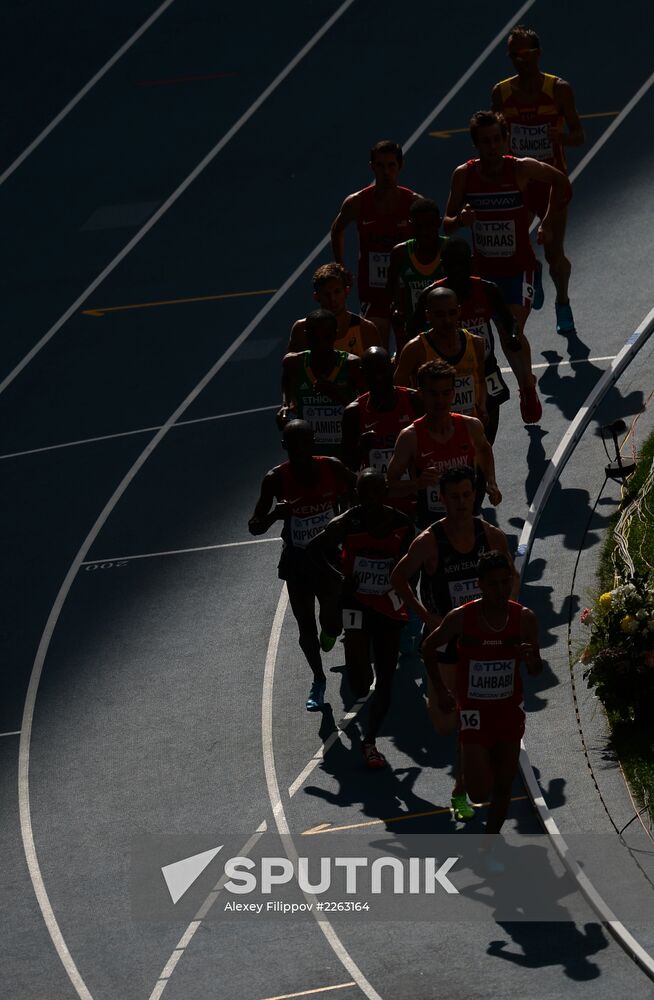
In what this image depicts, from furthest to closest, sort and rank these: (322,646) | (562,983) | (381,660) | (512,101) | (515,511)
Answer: (512,101), (515,511), (322,646), (381,660), (562,983)

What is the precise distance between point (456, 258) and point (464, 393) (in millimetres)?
1018

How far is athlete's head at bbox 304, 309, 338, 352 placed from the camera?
570 inches

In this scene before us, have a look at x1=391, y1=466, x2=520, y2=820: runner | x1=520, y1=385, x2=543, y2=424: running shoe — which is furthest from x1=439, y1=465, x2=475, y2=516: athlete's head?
x1=520, y1=385, x2=543, y2=424: running shoe

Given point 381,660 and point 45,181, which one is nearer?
point 381,660

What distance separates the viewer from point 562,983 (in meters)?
11.2

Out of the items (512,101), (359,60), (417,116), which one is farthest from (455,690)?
(359,60)

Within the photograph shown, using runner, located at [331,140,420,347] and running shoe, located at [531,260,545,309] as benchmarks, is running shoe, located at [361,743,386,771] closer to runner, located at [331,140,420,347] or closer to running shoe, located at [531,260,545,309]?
runner, located at [331,140,420,347]

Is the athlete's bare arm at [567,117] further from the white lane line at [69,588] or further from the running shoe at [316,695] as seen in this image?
the running shoe at [316,695]

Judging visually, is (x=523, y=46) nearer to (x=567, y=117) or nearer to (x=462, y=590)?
(x=567, y=117)

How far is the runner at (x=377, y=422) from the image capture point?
46.1 ft

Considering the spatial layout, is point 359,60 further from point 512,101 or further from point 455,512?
point 455,512

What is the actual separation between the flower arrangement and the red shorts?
62.6 inches

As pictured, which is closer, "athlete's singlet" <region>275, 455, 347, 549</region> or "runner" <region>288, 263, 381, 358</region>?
"athlete's singlet" <region>275, 455, 347, 549</region>

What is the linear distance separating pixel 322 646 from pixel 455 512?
2.88m
